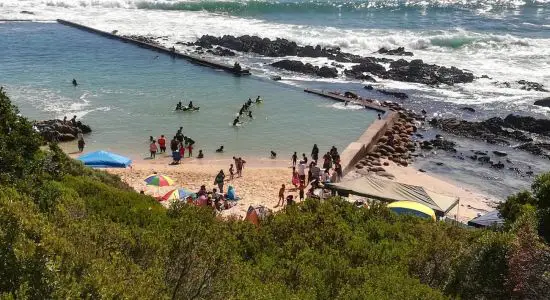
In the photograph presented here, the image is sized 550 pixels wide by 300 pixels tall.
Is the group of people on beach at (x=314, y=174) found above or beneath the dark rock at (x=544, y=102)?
beneath

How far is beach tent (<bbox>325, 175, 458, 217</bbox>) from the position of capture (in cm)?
1739

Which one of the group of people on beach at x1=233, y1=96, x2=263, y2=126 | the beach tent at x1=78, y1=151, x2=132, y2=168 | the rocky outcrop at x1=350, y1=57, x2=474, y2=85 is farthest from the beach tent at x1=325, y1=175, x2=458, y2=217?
the rocky outcrop at x1=350, y1=57, x2=474, y2=85

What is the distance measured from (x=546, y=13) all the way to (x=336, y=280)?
69553 mm

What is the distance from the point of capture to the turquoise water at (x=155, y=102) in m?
25.7

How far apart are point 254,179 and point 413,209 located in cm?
670

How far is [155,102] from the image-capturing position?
1196 inches

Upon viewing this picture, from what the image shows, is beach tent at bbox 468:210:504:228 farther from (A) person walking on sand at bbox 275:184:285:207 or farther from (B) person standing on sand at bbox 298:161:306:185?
(B) person standing on sand at bbox 298:161:306:185

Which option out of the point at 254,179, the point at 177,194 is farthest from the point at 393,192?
the point at 177,194

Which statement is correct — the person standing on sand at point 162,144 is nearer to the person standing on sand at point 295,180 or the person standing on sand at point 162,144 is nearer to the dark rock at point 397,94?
the person standing on sand at point 295,180

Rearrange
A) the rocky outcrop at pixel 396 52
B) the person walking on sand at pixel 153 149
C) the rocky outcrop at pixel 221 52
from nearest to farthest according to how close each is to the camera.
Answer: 1. the person walking on sand at pixel 153 149
2. the rocky outcrop at pixel 221 52
3. the rocky outcrop at pixel 396 52

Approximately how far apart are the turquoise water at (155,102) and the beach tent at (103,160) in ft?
9.15

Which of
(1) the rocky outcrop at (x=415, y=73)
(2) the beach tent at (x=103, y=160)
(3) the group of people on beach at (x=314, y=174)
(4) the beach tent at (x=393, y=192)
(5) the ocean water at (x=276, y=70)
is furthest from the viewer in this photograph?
A: (1) the rocky outcrop at (x=415, y=73)

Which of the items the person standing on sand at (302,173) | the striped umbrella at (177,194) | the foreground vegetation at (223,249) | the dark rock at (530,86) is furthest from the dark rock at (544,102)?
the striped umbrella at (177,194)

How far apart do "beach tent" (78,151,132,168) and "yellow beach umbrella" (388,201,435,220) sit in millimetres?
9867
